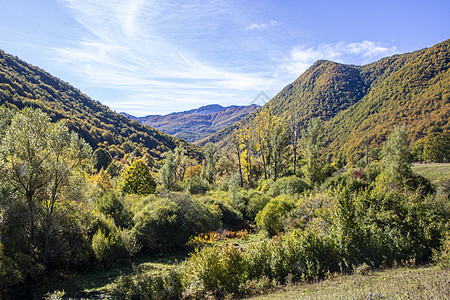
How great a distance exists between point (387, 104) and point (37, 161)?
128318 mm

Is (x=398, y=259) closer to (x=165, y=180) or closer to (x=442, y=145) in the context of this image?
(x=165, y=180)

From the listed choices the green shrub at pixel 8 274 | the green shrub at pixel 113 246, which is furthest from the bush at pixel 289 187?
the green shrub at pixel 8 274

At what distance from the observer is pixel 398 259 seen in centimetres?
850

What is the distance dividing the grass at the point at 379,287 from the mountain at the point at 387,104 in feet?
137

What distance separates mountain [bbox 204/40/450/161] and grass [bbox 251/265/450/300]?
1638 inches

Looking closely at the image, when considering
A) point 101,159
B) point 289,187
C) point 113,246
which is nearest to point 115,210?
point 113,246

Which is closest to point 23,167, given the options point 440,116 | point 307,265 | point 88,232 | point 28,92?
point 88,232

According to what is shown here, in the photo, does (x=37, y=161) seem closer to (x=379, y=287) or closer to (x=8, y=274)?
(x=8, y=274)

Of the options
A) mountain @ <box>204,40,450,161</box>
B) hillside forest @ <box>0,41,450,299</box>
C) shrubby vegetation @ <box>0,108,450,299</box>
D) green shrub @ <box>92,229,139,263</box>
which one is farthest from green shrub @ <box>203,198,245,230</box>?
mountain @ <box>204,40,450,161</box>

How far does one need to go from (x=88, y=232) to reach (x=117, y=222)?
8.95 feet

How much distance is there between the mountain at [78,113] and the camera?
7244 cm

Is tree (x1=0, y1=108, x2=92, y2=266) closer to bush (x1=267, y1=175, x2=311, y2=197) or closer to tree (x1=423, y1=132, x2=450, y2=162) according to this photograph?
bush (x1=267, y1=175, x2=311, y2=197)

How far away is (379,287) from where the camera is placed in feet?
18.5

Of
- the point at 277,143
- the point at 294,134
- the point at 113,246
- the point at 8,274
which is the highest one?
the point at 294,134
